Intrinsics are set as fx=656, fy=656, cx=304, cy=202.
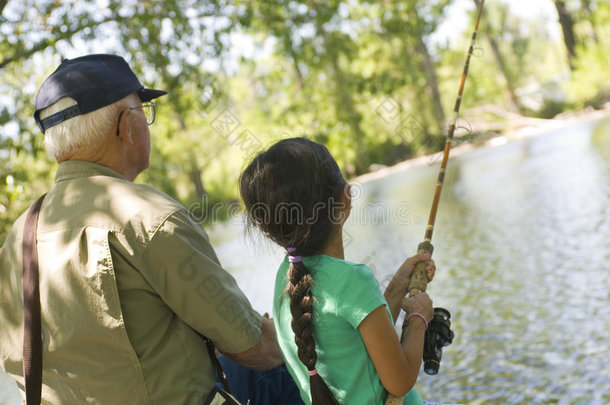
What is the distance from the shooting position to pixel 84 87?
175 centimetres

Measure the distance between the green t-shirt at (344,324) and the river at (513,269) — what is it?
0.38 metres

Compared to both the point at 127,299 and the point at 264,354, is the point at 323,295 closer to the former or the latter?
the point at 264,354

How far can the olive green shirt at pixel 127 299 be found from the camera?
5.15 ft

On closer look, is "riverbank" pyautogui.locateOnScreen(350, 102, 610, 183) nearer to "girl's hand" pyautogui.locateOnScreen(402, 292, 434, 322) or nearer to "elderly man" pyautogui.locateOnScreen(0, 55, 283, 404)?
"girl's hand" pyautogui.locateOnScreen(402, 292, 434, 322)

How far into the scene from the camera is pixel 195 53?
6047 millimetres

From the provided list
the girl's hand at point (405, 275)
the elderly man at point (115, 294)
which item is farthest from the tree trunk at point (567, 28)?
the elderly man at point (115, 294)

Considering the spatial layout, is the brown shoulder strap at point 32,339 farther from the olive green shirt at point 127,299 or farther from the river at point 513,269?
the river at point 513,269

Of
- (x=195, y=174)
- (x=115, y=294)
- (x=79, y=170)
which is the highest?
(x=79, y=170)

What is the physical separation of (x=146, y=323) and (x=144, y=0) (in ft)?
15.8

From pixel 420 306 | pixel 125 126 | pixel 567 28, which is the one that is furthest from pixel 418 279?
pixel 567 28

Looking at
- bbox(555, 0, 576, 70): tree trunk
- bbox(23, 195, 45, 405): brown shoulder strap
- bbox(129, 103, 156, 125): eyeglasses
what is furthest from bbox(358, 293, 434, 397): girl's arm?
bbox(555, 0, 576, 70): tree trunk

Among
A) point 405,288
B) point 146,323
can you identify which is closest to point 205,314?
point 146,323

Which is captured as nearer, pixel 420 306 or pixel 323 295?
pixel 323 295

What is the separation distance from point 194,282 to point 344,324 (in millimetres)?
379
